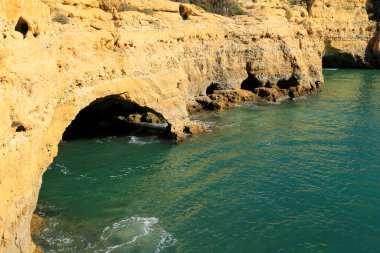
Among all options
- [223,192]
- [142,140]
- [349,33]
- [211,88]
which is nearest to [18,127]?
[223,192]

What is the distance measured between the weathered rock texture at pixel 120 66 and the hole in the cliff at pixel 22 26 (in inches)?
1.1

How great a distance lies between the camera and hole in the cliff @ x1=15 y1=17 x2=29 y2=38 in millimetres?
11695

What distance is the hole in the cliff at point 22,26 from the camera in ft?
38.4

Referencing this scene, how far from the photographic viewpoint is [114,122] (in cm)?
2869

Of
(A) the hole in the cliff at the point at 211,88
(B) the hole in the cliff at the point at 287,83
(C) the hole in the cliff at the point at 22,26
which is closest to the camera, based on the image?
(C) the hole in the cliff at the point at 22,26

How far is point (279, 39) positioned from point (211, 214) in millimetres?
26334

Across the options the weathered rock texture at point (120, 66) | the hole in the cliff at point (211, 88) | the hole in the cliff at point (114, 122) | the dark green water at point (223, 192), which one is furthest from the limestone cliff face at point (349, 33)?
the hole in the cliff at point (114, 122)

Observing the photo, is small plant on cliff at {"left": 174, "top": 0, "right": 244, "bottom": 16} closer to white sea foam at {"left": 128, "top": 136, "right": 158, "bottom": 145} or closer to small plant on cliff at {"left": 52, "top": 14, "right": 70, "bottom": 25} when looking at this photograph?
white sea foam at {"left": 128, "top": 136, "right": 158, "bottom": 145}

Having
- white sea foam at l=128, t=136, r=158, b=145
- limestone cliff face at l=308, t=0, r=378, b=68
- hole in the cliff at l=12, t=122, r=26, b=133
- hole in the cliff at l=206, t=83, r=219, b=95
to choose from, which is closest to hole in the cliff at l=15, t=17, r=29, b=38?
hole in the cliff at l=12, t=122, r=26, b=133

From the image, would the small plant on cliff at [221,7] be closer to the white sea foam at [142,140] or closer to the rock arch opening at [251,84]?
the rock arch opening at [251,84]

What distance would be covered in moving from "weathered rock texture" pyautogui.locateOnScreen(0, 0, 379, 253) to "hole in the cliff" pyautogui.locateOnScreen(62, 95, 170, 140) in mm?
2818

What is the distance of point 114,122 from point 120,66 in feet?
26.1

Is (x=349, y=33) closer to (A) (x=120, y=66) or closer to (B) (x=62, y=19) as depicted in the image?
(A) (x=120, y=66)

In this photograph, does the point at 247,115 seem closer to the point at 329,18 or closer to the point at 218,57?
the point at 218,57
